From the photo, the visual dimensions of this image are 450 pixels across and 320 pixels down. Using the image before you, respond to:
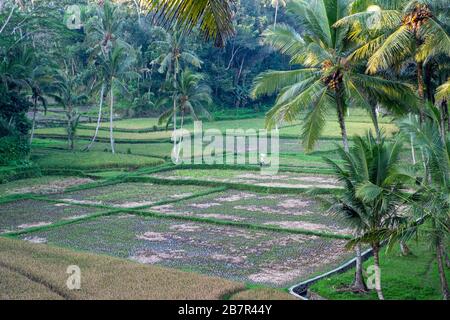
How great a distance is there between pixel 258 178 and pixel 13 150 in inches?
351

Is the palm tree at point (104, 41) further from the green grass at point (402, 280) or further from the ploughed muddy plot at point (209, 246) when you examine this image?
the green grass at point (402, 280)

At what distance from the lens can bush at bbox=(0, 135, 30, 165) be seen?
21500 mm

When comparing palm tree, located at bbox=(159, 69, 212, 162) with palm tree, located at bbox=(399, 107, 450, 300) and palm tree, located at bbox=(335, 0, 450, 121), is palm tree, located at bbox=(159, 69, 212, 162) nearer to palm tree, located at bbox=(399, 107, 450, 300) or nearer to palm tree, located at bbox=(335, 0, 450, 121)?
palm tree, located at bbox=(335, 0, 450, 121)

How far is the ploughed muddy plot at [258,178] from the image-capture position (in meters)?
19.1

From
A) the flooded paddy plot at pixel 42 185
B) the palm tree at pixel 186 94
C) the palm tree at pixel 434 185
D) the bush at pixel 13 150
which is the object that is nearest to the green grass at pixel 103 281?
the palm tree at pixel 434 185

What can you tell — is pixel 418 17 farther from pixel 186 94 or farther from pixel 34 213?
pixel 186 94

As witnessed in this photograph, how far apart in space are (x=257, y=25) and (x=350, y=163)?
1382 inches

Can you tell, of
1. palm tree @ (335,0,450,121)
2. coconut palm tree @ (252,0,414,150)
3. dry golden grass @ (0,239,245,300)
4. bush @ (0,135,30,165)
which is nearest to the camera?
dry golden grass @ (0,239,245,300)

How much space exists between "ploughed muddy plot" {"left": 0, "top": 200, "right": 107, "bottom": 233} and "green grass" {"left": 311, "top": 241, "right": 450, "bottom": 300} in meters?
7.53

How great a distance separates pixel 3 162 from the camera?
21.3 meters

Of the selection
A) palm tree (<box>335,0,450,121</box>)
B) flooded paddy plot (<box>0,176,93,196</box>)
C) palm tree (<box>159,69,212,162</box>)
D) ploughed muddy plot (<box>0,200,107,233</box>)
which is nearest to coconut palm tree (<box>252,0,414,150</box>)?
palm tree (<box>335,0,450,121</box>)

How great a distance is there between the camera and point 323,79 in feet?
37.2

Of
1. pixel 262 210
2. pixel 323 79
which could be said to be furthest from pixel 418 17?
pixel 262 210
